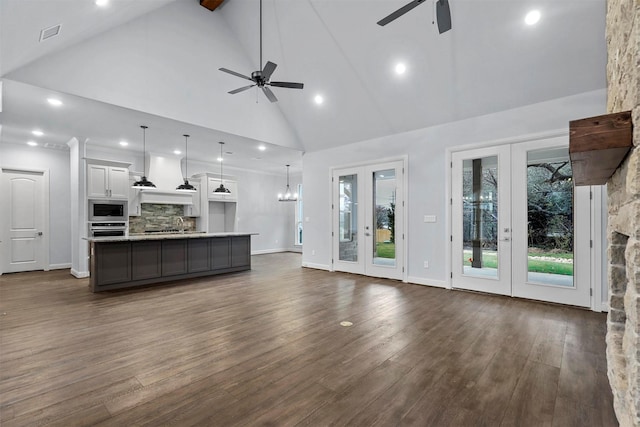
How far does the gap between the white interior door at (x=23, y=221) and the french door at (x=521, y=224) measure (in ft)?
30.2

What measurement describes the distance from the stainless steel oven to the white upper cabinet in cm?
64

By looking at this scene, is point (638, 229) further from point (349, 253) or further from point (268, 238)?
point (268, 238)

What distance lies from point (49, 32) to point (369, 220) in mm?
5585

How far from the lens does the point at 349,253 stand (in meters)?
6.78

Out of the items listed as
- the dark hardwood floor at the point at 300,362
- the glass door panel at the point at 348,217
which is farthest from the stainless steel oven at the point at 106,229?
the glass door panel at the point at 348,217

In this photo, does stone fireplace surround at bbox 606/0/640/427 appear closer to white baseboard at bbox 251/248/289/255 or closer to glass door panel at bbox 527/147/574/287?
glass door panel at bbox 527/147/574/287

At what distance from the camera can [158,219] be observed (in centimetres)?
823

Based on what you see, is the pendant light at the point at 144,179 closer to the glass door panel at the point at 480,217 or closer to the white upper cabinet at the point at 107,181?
the white upper cabinet at the point at 107,181

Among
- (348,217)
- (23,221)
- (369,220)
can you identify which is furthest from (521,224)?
(23,221)

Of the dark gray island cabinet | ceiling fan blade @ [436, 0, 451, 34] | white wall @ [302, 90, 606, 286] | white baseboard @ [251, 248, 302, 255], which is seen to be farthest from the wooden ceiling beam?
white baseboard @ [251, 248, 302, 255]

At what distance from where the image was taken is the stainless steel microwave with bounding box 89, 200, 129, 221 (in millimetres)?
6711

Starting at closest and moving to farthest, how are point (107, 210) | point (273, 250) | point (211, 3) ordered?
point (211, 3) → point (107, 210) → point (273, 250)

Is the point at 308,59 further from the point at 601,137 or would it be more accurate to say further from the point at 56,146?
the point at 56,146

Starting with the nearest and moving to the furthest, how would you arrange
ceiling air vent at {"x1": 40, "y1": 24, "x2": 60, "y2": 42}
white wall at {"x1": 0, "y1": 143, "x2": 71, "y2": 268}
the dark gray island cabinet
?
ceiling air vent at {"x1": 40, "y1": 24, "x2": 60, "y2": 42} < the dark gray island cabinet < white wall at {"x1": 0, "y1": 143, "x2": 71, "y2": 268}
